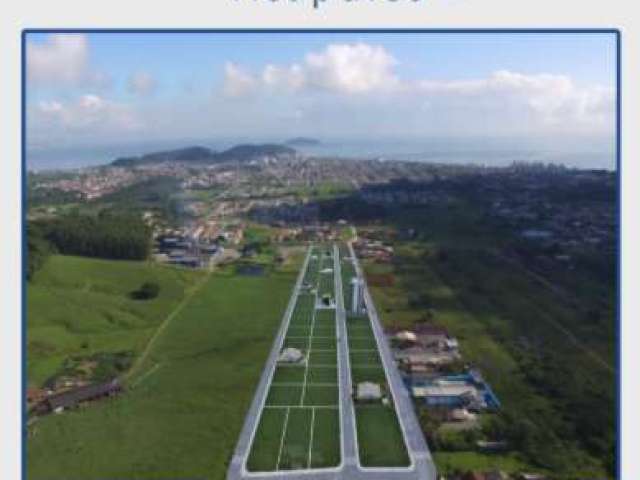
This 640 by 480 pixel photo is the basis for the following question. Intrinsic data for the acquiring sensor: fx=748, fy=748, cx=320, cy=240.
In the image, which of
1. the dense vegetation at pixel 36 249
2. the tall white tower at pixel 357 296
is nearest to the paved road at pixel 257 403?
the tall white tower at pixel 357 296

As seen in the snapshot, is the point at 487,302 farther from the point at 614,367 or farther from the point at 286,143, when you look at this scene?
the point at 286,143

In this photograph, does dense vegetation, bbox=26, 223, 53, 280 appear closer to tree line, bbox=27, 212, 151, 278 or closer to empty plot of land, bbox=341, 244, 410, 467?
tree line, bbox=27, 212, 151, 278

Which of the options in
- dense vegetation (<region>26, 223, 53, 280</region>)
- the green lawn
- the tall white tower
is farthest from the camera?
the tall white tower

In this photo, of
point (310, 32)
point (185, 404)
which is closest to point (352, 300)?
point (185, 404)

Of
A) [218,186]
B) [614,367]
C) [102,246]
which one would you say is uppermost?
[218,186]

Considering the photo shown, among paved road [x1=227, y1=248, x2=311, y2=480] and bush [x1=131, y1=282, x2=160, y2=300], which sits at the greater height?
bush [x1=131, y1=282, x2=160, y2=300]

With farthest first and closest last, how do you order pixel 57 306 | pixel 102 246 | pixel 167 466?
pixel 102 246 < pixel 57 306 < pixel 167 466

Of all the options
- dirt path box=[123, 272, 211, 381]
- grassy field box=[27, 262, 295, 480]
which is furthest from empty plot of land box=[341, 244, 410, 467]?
dirt path box=[123, 272, 211, 381]

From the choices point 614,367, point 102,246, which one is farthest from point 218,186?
point 614,367
